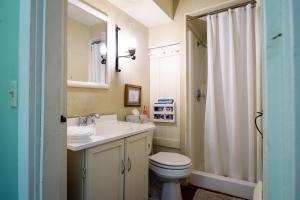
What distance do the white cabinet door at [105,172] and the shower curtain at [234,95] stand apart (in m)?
1.25

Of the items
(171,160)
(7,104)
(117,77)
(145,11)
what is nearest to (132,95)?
(117,77)

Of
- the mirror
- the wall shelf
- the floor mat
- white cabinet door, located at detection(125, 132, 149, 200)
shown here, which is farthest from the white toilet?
the mirror

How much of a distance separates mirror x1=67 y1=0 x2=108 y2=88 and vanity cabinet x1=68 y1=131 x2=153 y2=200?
2.16 feet

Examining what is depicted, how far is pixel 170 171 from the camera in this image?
153 centimetres

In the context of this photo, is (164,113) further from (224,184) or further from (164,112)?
(224,184)

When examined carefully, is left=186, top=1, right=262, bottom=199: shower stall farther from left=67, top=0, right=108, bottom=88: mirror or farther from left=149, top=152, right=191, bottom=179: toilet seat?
left=67, top=0, right=108, bottom=88: mirror

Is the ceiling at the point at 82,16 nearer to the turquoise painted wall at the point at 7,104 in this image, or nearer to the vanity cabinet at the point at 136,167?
the turquoise painted wall at the point at 7,104

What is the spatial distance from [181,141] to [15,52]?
6.00 ft

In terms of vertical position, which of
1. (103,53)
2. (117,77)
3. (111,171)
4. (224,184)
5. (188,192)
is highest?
(103,53)

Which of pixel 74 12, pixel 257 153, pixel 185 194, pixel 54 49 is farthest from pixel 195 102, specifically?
pixel 54 49

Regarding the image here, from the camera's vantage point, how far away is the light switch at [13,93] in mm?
653

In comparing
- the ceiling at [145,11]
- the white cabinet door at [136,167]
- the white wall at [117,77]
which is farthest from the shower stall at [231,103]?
the white cabinet door at [136,167]

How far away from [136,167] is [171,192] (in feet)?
1.60

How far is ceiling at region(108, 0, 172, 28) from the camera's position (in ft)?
5.86
